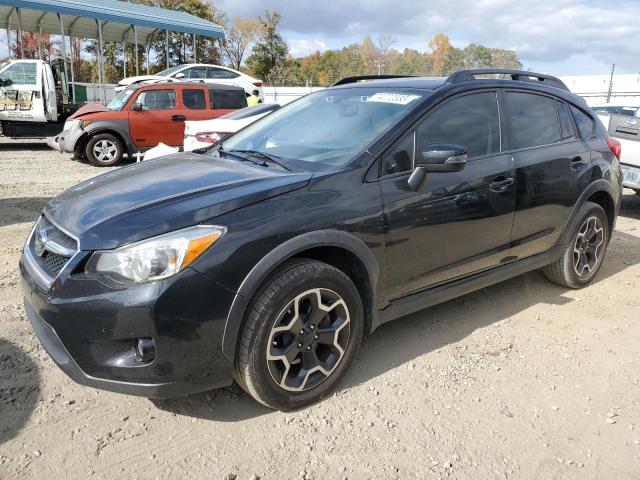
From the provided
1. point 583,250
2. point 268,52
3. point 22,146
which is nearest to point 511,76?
point 583,250

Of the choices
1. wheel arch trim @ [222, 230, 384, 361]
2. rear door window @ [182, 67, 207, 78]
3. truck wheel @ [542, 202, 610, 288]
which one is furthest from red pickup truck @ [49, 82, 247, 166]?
wheel arch trim @ [222, 230, 384, 361]

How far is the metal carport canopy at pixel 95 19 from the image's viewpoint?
1855cm

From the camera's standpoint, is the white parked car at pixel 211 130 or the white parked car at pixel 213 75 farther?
the white parked car at pixel 213 75

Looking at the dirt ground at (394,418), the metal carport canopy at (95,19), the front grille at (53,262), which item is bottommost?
the dirt ground at (394,418)

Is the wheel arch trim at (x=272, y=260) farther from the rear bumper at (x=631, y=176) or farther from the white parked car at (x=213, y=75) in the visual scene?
the white parked car at (x=213, y=75)

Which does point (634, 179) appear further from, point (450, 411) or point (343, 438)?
point (343, 438)

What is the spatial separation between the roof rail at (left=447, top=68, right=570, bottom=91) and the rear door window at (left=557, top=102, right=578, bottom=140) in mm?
244

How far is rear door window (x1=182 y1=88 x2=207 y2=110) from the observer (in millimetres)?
12203

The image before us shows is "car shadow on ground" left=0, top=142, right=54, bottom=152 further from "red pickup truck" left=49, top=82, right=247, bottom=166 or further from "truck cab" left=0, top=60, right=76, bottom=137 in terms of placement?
"red pickup truck" left=49, top=82, right=247, bottom=166

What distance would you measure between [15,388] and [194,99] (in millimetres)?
10273

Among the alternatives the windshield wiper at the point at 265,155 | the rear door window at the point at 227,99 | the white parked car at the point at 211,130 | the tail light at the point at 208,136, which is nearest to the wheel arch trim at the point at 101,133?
the rear door window at the point at 227,99

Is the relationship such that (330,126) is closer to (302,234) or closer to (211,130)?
(302,234)

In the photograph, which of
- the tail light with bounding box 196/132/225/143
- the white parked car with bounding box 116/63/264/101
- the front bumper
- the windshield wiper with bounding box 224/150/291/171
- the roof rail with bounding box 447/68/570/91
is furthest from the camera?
the white parked car with bounding box 116/63/264/101

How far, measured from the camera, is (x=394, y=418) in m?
2.81
